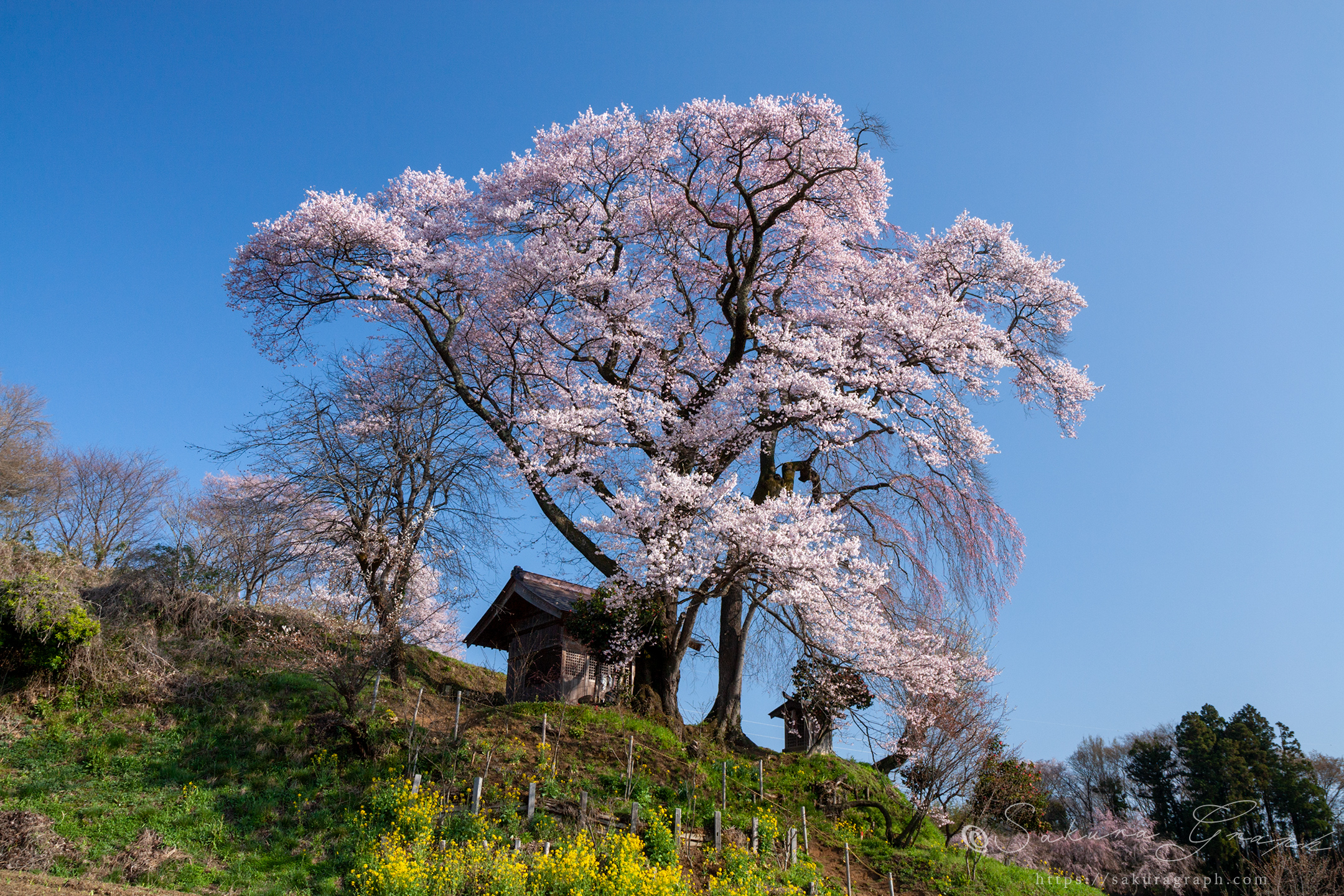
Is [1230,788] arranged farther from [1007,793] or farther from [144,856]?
[144,856]

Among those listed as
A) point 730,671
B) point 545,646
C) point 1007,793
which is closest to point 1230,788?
point 1007,793

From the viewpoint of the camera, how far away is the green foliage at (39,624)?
487 inches

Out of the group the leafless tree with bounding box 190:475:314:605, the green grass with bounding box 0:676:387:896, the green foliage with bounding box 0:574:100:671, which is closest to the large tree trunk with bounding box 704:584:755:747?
the green grass with bounding box 0:676:387:896

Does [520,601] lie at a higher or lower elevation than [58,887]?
higher

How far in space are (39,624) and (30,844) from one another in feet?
13.5

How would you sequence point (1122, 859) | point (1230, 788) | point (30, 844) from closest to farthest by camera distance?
point (30, 844) < point (1122, 859) < point (1230, 788)

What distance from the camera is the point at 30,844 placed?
30.9 ft

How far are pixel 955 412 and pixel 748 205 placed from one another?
19.0ft

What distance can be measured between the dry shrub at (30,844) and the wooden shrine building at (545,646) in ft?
29.0

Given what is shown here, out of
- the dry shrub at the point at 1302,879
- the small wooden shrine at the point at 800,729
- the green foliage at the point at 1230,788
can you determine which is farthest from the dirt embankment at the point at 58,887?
the green foliage at the point at 1230,788

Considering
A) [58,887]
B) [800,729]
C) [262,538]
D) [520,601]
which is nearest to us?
[58,887]

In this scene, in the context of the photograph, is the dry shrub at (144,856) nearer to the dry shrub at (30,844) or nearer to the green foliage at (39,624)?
the dry shrub at (30,844)

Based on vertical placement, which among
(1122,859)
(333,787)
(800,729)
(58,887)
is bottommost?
(1122,859)

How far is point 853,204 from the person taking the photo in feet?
57.7
